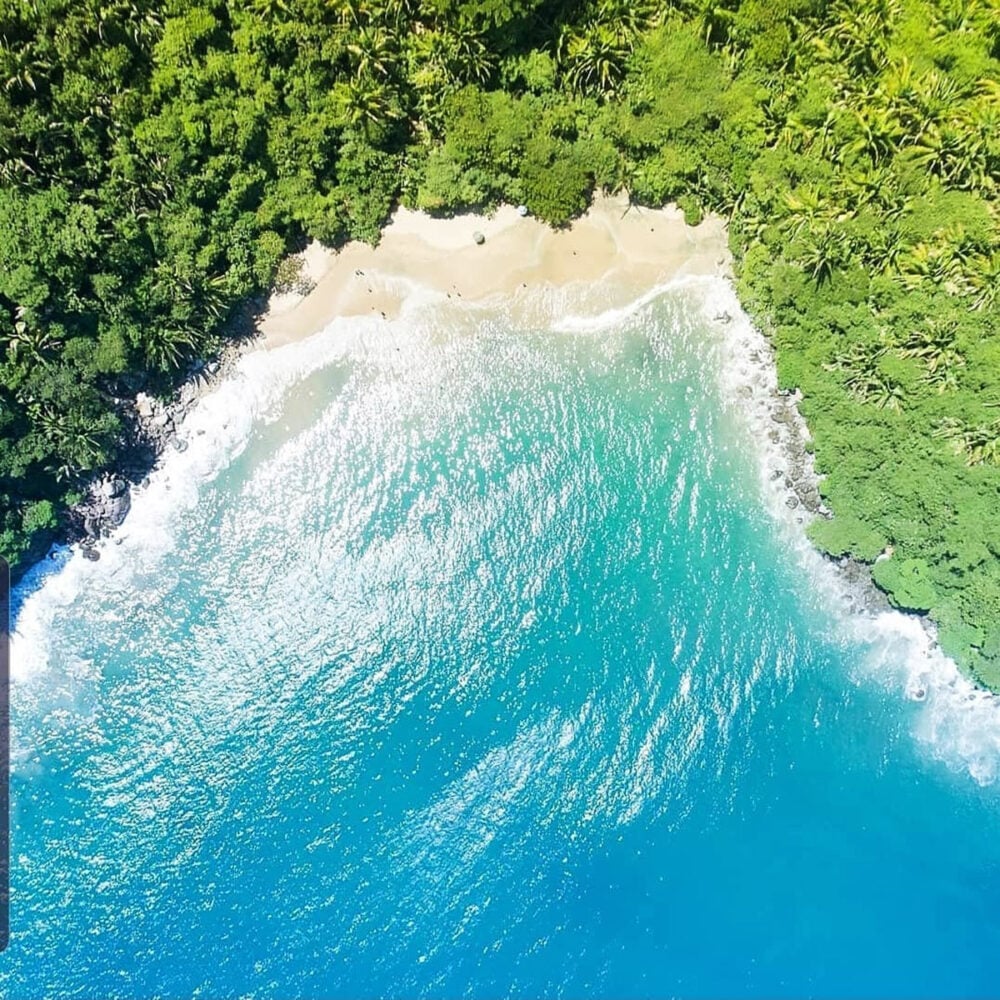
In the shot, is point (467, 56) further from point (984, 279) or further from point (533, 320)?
point (984, 279)

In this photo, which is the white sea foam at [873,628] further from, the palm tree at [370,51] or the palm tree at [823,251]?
the palm tree at [370,51]

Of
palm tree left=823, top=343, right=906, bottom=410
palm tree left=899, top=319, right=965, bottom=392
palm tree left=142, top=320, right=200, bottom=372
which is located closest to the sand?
palm tree left=142, top=320, right=200, bottom=372

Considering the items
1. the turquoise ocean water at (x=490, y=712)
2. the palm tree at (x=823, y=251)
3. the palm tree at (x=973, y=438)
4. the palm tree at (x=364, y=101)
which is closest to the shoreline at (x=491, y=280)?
the turquoise ocean water at (x=490, y=712)

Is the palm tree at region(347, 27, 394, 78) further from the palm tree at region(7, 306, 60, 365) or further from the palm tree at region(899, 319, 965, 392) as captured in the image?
the palm tree at region(899, 319, 965, 392)

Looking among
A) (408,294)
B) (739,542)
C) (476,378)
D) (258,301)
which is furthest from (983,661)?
(258,301)

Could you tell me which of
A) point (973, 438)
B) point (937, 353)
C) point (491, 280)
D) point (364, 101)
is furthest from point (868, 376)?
point (364, 101)

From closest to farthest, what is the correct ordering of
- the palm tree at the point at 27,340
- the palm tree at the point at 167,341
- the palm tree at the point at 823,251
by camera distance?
the palm tree at the point at 27,340 → the palm tree at the point at 823,251 → the palm tree at the point at 167,341
